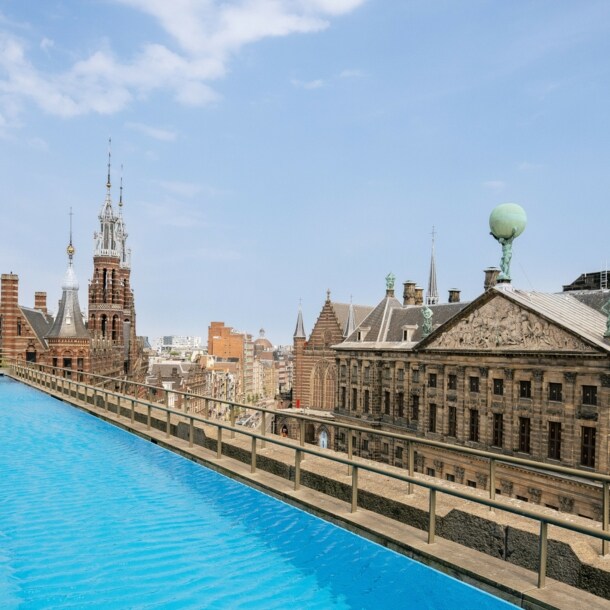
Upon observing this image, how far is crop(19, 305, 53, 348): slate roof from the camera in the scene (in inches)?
2213

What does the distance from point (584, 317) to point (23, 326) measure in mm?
49591

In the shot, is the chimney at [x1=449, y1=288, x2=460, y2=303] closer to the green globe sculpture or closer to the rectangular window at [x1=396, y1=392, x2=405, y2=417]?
the rectangular window at [x1=396, y1=392, x2=405, y2=417]

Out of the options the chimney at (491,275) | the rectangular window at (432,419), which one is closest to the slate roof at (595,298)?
the rectangular window at (432,419)

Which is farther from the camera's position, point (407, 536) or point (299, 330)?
point (299, 330)

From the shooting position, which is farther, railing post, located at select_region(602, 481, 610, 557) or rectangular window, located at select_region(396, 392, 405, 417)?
rectangular window, located at select_region(396, 392, 405, 417)

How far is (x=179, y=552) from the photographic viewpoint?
778 centimetres

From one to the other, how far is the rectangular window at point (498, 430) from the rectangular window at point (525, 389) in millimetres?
2434

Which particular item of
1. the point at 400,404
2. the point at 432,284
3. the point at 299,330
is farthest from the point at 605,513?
the point at 432,284

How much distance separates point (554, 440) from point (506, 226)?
1343 cm

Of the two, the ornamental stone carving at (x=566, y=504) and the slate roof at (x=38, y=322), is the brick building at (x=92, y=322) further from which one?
the ornamental stone carving at (x=566, y=504)

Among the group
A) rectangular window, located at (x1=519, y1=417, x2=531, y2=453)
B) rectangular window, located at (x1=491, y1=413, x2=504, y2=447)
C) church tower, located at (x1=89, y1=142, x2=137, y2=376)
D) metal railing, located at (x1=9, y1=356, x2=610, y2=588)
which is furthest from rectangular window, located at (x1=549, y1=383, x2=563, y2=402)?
church tower, located at (x1=89, y1=142, x2=137, y2=376)

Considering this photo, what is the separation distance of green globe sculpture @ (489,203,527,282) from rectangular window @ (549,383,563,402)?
7.37 m

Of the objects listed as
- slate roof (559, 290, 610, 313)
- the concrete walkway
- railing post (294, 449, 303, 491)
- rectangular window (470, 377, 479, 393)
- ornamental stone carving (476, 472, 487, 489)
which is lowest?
ornamental stone carving (476, 472, 487, 489)

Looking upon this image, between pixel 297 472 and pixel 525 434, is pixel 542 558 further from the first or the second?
pixel 525 434
